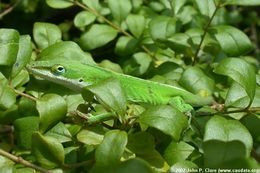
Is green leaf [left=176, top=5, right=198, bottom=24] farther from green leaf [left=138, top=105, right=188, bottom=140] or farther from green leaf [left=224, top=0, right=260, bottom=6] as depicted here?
green leaf [left=138, top=105, right=188, bottom=140]


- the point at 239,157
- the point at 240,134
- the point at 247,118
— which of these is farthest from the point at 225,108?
the point at 239,157

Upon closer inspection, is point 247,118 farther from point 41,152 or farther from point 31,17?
point 31,17

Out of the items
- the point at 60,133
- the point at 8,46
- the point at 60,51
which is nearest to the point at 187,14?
the point at 60,51

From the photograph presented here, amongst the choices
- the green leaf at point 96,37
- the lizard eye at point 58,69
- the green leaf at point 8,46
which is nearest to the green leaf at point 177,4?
the green leaf at point 96,37

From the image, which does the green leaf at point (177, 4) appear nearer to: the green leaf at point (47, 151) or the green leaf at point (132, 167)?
the green leaf at point (47, 151)

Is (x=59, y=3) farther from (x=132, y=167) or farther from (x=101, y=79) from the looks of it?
(x=132, y=167)
